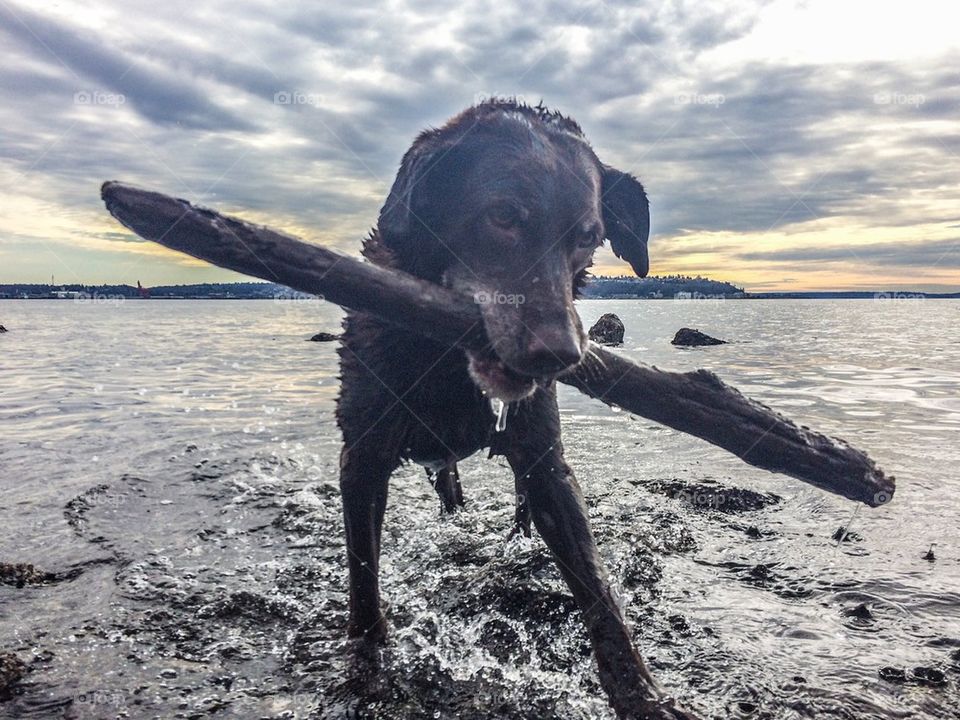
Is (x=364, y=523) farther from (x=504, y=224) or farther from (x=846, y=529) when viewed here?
(x=846, y=529)

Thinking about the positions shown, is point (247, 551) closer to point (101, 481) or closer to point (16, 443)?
point (101, 481)

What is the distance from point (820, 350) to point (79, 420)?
91.7ft

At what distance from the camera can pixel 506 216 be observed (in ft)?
12.4

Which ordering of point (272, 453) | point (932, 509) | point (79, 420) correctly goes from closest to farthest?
1. point (932, 509)
2. point (272, 453)
3. point (79, 420)

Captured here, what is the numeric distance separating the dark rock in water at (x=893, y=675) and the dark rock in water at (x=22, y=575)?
5.77 meters

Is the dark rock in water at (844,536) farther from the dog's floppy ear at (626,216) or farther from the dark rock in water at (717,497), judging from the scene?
the dog's floppy ear at (626,216)

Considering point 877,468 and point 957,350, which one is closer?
point 877,468

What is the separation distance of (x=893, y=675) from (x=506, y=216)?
3.43 m

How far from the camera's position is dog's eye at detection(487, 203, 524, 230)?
12.3ft

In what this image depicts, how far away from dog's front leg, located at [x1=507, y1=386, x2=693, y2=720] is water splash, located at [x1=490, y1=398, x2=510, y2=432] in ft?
0.20

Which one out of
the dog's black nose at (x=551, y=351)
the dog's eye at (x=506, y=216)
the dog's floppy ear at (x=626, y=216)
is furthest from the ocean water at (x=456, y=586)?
the dog's black nose at (x=551, y=351)

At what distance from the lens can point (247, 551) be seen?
→ 597 centimetres

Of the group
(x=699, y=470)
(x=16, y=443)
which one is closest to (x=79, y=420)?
(x=16, y=443)

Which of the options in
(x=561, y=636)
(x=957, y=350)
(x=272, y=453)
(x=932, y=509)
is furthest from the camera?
(x=957, y=350)
